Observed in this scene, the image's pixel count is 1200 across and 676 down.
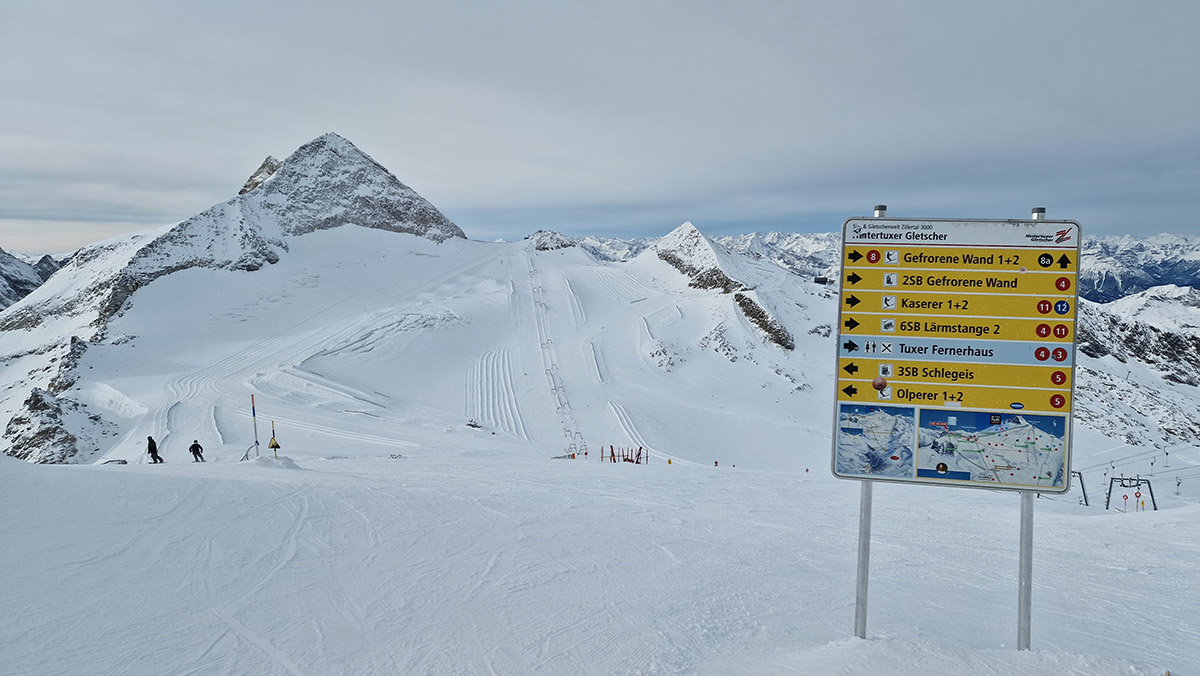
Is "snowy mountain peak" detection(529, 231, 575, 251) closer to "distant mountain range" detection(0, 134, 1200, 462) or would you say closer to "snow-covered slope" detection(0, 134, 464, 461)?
"distant mountain range" detection(0, 134, 1200, 462)

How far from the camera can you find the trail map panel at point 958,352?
422 centimetres

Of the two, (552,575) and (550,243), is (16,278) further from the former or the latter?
(552,575)

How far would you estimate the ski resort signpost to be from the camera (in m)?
4.22

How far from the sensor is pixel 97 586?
5.40 metres

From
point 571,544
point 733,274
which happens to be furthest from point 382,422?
point 733,274

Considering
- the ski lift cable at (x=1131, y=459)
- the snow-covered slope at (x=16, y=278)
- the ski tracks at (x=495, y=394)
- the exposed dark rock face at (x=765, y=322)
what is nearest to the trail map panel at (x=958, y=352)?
the ski tracks at (x=495, y=394)

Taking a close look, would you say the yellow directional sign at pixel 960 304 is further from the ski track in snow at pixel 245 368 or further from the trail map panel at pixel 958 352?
the ski track in snow at pixel 245 368

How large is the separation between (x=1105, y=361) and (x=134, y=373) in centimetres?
8769

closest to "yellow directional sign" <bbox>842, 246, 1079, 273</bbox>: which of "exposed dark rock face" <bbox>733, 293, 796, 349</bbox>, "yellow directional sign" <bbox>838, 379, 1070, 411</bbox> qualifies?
"yellow directional sign" <bbox>838, 379, 1070, 411</bbox>

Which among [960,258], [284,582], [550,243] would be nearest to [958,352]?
[960,258]

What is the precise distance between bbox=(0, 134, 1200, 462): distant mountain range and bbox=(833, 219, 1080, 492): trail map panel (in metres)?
23.3

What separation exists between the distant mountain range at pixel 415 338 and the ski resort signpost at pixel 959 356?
23267mm

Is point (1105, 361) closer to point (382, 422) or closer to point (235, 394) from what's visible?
point (382, 422)

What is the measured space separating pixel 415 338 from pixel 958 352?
3937 centimetres
